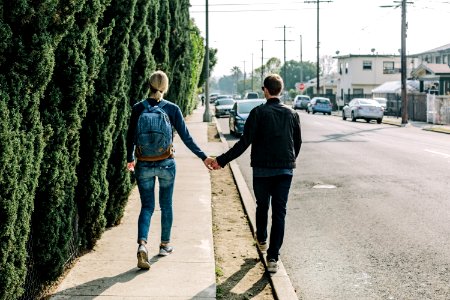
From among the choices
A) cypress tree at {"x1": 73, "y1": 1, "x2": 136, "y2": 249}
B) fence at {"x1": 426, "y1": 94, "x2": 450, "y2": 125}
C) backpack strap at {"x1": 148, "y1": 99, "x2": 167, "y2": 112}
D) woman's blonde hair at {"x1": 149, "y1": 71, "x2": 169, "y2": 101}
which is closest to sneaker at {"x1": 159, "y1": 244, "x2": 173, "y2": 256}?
cypress tree at {"x1": 73, "y1": 1, "x2": 136, "y2": 249}

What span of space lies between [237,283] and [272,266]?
0.45m

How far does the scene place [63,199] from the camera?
5.94 metres

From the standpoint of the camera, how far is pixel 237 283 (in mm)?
6383

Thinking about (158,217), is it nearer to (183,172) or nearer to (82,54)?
(82,54)

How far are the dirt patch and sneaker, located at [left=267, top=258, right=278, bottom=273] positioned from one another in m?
0.09

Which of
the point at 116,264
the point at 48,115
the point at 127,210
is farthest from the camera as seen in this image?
the point at 127,210

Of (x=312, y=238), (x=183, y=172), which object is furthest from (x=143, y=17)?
(x=183, y=172)

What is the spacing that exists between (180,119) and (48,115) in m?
1.62

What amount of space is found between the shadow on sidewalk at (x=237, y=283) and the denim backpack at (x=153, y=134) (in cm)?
138

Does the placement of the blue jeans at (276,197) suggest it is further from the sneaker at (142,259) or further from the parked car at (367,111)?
the parked car at (367,111)

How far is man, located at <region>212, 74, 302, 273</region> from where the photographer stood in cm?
652

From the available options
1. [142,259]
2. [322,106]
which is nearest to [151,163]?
[142,259]

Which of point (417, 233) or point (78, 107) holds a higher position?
point (78, 107)

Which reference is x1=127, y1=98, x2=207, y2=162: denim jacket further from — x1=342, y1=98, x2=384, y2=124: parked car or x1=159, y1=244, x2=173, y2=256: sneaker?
x1=342, y1=98, x2=384, y2=124: parked car
